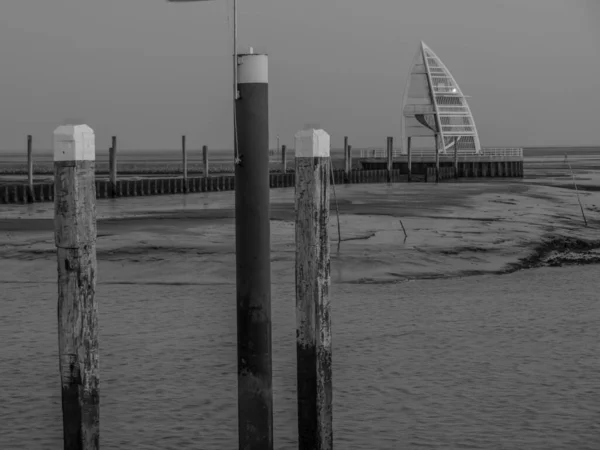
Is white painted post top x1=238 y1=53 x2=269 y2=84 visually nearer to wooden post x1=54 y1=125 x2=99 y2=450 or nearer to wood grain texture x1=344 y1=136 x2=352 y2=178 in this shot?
wooden post x1=54 y1=125 x2=99 y2=450

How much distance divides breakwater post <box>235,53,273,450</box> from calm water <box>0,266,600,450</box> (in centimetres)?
123

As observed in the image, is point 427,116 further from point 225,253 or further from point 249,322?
point 249,322

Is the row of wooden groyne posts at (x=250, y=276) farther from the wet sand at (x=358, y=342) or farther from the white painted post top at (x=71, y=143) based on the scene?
the wet sand at (x=358, y=342)

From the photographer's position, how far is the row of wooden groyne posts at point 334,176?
4028cm

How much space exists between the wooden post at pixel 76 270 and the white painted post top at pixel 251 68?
3.26 feet

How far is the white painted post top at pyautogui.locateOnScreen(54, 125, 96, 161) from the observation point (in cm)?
568

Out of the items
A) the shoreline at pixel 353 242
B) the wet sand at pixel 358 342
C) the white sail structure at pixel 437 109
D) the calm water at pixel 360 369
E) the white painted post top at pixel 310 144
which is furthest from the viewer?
the white sail structure at pixel 437 109

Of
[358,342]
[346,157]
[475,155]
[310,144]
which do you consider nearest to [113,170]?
[346,157]

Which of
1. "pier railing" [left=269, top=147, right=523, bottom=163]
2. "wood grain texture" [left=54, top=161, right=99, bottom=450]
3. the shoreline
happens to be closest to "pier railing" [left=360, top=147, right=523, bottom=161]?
"pier railing" [left=269, top=147, right=523, bottom=163]

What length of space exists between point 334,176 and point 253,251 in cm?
5512

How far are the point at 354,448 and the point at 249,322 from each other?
1.77 metres

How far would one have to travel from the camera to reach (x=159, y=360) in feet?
32.9

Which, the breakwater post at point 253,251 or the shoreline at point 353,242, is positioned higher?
the breakwater post at point 253,251

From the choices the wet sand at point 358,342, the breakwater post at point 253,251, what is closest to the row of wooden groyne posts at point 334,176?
the wet sand at point 358,342
